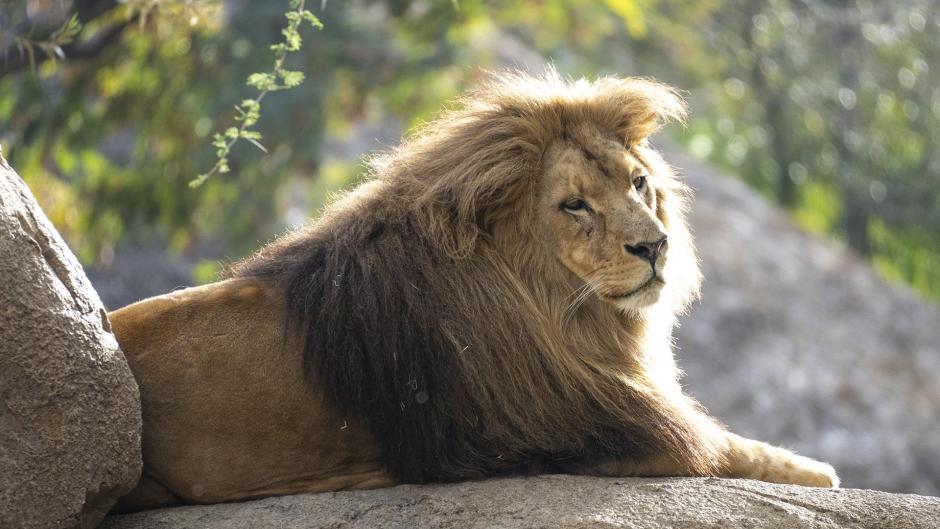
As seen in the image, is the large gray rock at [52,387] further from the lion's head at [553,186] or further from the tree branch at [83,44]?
the tree branch at [83,44]

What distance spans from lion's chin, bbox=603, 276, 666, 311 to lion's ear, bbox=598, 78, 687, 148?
551 millimetres

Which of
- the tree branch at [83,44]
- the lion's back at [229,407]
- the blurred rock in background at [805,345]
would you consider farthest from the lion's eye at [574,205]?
the blurred rock in background at [805,345]

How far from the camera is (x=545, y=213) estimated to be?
12.9 ft

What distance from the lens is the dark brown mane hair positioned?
367cm

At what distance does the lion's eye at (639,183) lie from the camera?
4.03 metres

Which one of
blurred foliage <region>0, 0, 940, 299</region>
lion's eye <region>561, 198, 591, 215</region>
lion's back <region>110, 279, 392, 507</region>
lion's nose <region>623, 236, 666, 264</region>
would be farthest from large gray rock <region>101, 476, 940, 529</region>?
blurred foliage <region>0, 0, 940, 299</region>

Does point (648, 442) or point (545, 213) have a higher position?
point (545, 213)

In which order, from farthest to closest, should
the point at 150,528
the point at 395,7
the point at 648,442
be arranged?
the point at 395,7 < the point at 648,442 < the point at 150,528

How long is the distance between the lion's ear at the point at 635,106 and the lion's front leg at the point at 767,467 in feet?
3.28

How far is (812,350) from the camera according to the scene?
1249 centimetres

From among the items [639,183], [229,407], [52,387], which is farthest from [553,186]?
[52,387]

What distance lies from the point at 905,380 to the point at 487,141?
957 centimetres

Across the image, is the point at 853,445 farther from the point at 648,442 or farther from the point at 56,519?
the point at 56,519

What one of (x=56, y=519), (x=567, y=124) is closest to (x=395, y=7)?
(x=567, y=124)
